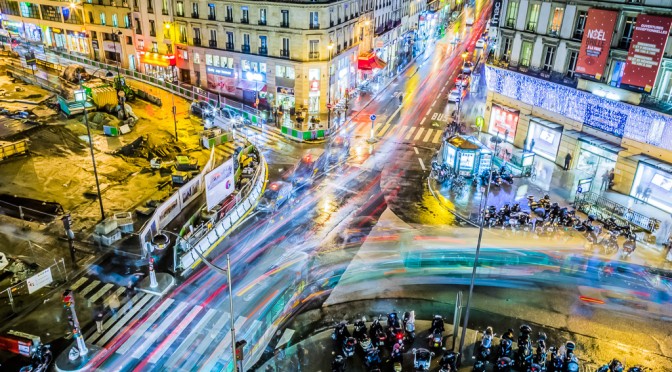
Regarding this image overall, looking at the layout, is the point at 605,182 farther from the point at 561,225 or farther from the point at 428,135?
the point at 428,135

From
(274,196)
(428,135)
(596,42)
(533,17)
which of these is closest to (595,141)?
(596,42)

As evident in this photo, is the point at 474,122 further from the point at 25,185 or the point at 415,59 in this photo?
the point at 25,185

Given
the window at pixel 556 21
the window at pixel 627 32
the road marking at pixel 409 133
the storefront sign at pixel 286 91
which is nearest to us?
the window at pixel 627 32

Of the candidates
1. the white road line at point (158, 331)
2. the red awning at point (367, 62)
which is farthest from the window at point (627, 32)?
the white road line at point (158, 331)

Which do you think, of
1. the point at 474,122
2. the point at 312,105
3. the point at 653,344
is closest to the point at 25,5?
the point at 312,105

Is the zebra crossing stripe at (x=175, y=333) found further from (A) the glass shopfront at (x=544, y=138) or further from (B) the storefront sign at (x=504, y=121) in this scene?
(B) the storefront sign at (x=504, y=121)

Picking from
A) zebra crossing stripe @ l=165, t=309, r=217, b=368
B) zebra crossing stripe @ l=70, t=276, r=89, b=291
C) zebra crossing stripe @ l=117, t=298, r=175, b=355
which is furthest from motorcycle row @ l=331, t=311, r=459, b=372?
zebra crossing stripe @ l=70, t=276, r=89, b=291
